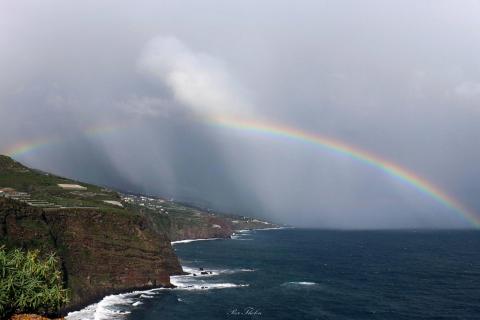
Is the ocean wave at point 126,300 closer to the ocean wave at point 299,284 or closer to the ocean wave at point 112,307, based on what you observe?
the ocean wave at point 112,307

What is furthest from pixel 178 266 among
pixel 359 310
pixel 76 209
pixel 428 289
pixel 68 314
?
pixel 428 289

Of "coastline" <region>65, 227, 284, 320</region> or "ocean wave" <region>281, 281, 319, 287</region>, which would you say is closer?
"coastline" <region>65, 227, 284, 320</region>

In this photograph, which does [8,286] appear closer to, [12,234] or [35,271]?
[35,271]

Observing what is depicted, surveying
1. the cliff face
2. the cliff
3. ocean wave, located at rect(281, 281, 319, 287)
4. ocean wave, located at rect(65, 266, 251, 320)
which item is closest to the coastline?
ocean wave, located at rect(65, 266, 251, 320)

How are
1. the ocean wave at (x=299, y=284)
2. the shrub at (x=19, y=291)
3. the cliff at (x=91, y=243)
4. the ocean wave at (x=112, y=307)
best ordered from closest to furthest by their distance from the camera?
the shrub at (x=19, y=291) < the ocean wave at (x=112, y=307) < the cliff at (x=91, y=243) < the ocean wave at (x=299, y=284)

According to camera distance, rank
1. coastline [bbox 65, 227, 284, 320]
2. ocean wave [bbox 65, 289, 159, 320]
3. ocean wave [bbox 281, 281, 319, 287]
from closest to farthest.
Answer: ocean wave [bbox 65, 289, 159, 320], coastline [bbox 65, 227, 284, 320], ocean wave [bbox 281, 281, 319, 287]

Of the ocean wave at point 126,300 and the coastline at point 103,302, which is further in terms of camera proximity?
the coastline at point 103,302

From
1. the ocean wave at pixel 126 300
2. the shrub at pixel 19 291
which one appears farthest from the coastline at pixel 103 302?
the shrub at pixel 19 291

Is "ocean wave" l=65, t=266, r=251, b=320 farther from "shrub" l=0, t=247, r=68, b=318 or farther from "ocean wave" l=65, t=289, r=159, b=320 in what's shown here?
"shrub" l=0, t=247, r=68, b=318

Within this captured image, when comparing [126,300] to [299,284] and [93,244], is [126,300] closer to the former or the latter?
[93,244]

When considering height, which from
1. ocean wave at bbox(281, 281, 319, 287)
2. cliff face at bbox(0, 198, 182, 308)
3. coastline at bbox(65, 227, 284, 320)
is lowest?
coastline at bbox(65, 227, 284, 320)
